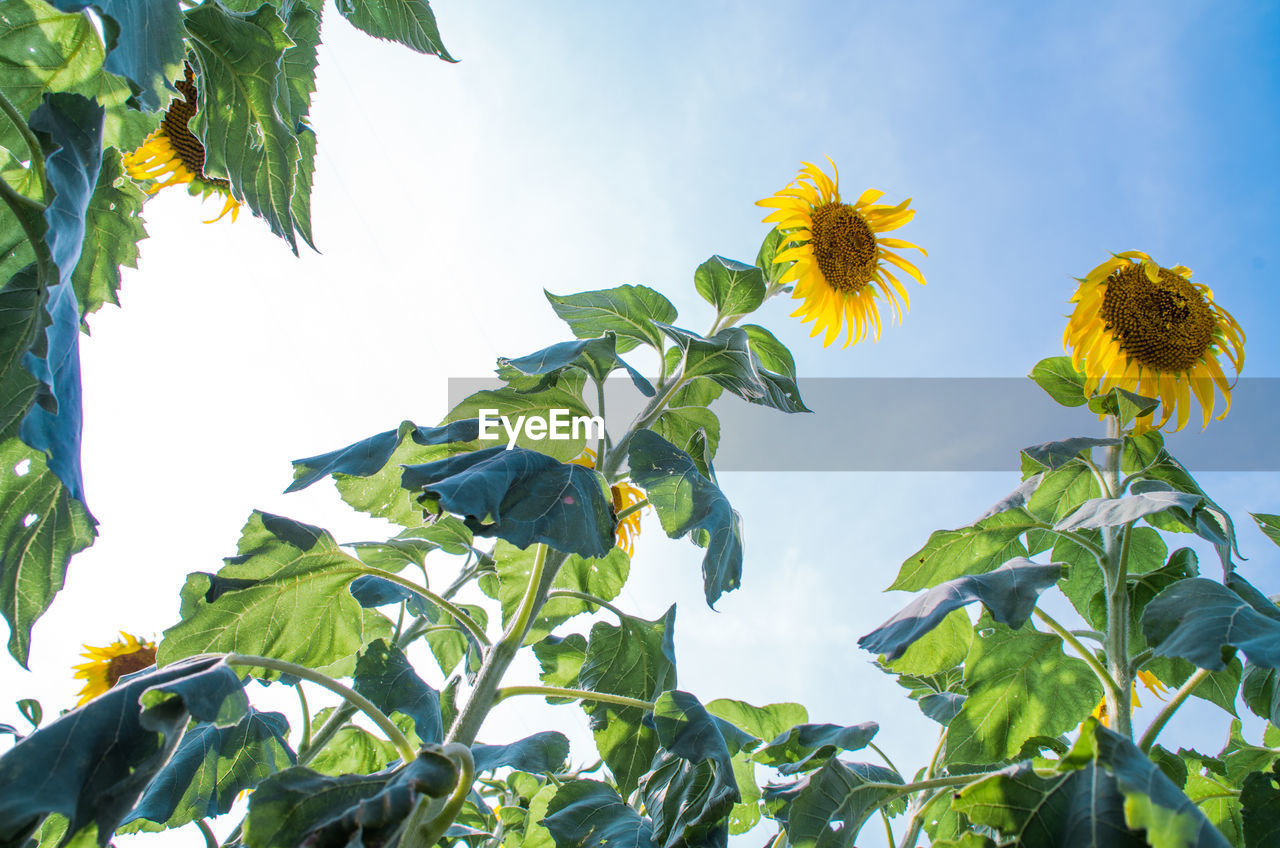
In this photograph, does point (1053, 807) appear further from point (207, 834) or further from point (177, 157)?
point (177, 157)

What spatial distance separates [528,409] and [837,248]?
124 centimetres

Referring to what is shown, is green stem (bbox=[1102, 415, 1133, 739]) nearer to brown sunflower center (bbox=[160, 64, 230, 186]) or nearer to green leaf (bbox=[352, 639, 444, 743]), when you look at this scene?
green leaf (bbox=[352, 639, 444, 743])

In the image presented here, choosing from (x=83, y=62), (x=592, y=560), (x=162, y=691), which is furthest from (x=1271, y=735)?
(x=83, y=62)

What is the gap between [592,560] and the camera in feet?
5.72

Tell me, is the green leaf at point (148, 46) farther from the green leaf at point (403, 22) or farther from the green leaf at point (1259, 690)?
the green leaf at point (1259, 690)

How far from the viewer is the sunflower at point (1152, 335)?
1984 mm

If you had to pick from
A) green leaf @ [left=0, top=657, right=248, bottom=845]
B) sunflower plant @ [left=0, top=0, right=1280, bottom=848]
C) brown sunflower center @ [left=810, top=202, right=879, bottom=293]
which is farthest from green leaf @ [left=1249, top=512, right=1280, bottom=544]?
green leaf @ [left=0, top=657, right=248, bottom=845]

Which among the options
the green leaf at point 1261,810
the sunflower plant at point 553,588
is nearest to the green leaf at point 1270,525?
the sunflower plant at point 553,588

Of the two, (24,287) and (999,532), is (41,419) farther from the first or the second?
(999,532)

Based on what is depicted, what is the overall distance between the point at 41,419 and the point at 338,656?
0.97 metres

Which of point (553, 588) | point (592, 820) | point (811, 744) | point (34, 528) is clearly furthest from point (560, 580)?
point (34, 528)

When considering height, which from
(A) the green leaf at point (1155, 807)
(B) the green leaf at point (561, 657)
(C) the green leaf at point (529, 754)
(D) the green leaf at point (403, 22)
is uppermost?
(D) the green leaf at point (403, 22)

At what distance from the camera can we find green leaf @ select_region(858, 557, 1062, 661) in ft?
3.67

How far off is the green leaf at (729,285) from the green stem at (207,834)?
1.50 m
